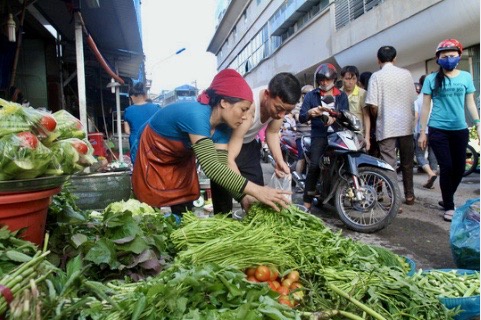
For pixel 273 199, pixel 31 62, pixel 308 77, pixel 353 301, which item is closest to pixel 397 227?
pixel 273 199

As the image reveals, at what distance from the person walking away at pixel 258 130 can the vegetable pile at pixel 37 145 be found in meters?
1.06

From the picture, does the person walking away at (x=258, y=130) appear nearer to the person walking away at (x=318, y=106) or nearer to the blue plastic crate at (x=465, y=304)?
the blue plastic crate at (x=465, y=304)

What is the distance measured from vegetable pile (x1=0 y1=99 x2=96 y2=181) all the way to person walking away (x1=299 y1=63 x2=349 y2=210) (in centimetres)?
360

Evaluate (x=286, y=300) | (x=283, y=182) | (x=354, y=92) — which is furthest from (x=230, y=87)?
(x=354, y=92)

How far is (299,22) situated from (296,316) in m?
25.6

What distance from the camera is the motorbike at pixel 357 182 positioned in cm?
441

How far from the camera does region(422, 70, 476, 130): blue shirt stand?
4504 millimetres

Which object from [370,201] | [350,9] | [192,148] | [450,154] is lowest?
[370,201]

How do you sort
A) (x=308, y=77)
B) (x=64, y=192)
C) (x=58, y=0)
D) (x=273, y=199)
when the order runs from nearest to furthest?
(x=273, y=199) < (x=64, y=192) < (x=58, y=0) < (x=308, y=77)

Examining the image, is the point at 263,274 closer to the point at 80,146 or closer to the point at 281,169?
the point at 80,146

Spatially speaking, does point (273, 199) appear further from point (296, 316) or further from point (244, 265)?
point (296, 316)

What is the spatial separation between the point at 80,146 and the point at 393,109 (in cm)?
426

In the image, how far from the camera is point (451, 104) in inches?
178

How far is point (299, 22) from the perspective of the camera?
25109mm
